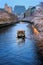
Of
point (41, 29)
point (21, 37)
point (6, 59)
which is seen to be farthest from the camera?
point (41, 29)

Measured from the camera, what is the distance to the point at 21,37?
323 ft

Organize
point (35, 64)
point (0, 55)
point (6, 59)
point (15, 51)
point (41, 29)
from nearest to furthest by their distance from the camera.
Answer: point (35, 64) → point (6, 59) → point (0, 55) → point (15, 51) → point (41, 29)

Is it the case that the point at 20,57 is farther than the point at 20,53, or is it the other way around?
the point at 20,53

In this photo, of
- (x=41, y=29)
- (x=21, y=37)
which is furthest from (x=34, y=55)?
(x=41, y=29)

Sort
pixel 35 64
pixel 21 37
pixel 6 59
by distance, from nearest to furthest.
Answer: pixel 35 64, pixel 6 59, pixel 21 37

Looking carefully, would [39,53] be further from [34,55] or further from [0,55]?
[0,55]

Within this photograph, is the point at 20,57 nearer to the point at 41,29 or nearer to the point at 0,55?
the point at 0,55

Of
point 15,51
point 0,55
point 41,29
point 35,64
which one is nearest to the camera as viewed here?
point 35,64

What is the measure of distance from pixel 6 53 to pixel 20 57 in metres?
6.40

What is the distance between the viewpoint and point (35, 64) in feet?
165

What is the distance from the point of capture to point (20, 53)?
6309 centimetres

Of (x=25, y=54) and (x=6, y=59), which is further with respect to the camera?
(x=25, y=54)

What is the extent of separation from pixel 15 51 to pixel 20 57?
8.11 metres

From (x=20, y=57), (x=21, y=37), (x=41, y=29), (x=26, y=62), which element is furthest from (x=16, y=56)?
(x=41, y=29)
